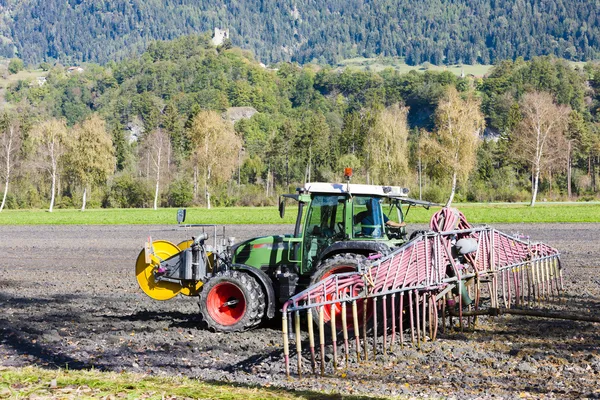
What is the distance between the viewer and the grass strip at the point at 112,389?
6.25m

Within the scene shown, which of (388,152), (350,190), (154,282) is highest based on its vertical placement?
(388,152)

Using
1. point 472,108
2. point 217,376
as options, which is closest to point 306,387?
point 217,376

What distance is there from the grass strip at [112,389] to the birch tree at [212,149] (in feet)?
257

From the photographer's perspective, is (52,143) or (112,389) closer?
(112,389)

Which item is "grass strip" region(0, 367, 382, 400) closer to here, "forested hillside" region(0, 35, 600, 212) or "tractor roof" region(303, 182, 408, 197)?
"tractor roof" region(303, 182, 408, 197)

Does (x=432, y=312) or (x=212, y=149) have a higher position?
(x=212, y=149)

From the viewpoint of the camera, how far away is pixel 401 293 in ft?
33.8

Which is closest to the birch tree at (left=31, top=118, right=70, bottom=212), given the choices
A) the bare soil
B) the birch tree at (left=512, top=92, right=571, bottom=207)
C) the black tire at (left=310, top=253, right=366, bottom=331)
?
the birch tree at (left=512, top=92, right=571, bottom=207)

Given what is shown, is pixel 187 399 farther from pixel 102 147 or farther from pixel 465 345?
pixel 102 147

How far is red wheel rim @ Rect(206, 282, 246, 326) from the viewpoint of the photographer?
38.9ft

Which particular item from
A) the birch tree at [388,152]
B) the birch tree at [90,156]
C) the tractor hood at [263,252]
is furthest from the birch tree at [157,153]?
the tractor hood at [263,252]

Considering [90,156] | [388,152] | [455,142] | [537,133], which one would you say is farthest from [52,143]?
[537,133]

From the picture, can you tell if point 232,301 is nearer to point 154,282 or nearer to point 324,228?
point 324,228

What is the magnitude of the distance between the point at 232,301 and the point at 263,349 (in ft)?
5.08
